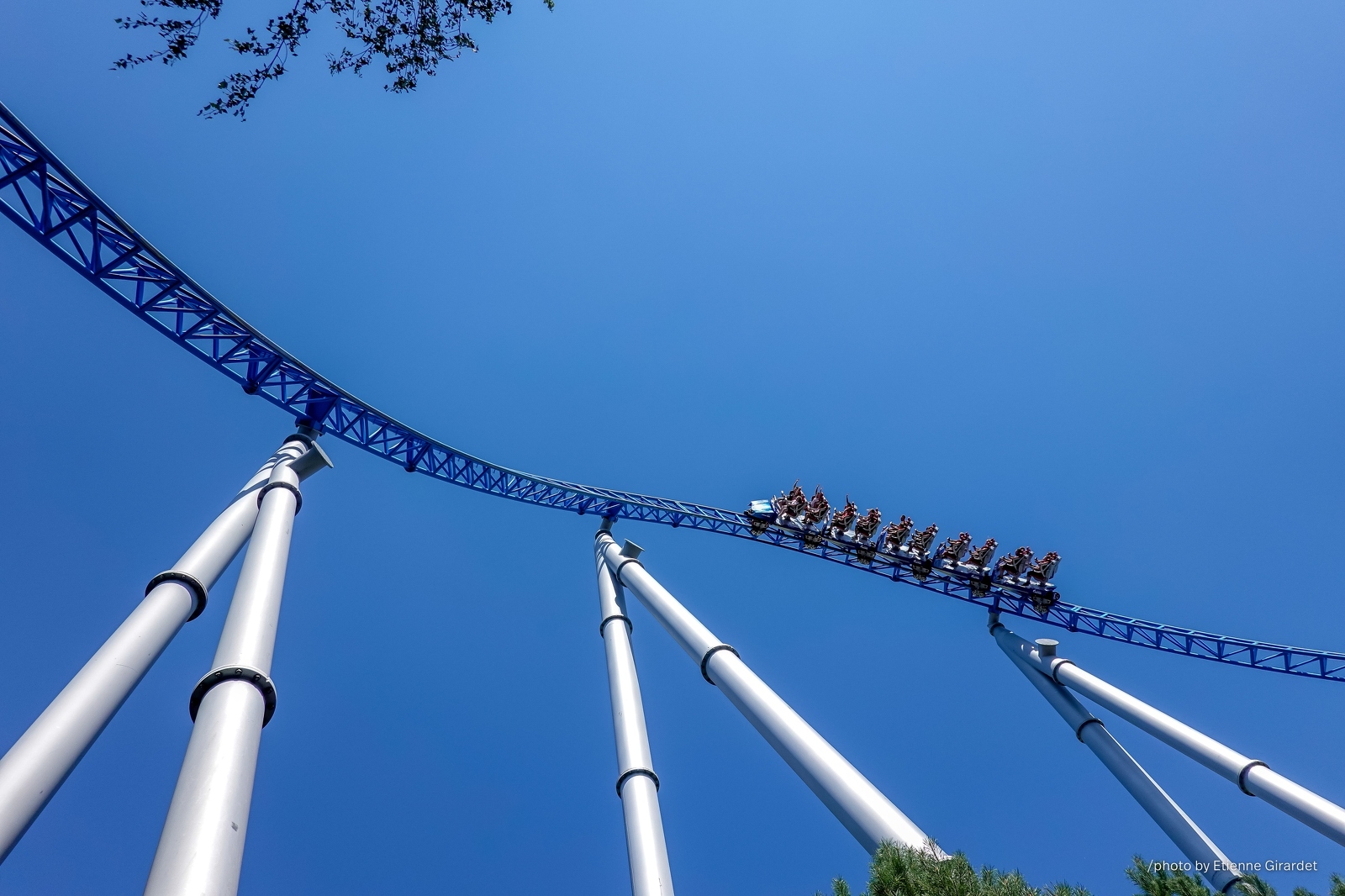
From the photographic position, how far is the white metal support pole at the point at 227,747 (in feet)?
12.6

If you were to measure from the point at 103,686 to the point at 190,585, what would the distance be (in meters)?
1.40

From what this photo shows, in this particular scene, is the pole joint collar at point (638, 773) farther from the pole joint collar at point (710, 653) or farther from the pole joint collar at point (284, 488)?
the pole joint collar at point (284, 488)

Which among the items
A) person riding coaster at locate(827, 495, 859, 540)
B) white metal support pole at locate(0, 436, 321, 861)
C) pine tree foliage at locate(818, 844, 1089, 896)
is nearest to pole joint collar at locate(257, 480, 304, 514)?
white metal support pole at locate(0, 436, 321, 861)

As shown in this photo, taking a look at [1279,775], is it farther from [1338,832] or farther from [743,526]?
[743,526]

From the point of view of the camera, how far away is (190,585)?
260 inches

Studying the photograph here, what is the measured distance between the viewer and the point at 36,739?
4.75 meters

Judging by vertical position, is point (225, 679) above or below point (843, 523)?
below

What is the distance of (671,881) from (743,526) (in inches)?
454

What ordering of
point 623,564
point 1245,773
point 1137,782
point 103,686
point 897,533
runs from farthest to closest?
point 897,533, point 623,564, point 1137,782, point 1245,773, point 103,686

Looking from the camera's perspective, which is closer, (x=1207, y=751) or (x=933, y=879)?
(x=933, y=879)

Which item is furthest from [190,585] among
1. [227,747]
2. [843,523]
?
[843,523]

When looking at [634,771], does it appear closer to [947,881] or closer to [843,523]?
[947,881]

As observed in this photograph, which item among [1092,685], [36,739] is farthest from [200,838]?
[1092,685]

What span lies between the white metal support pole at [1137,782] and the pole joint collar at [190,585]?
12.8m
